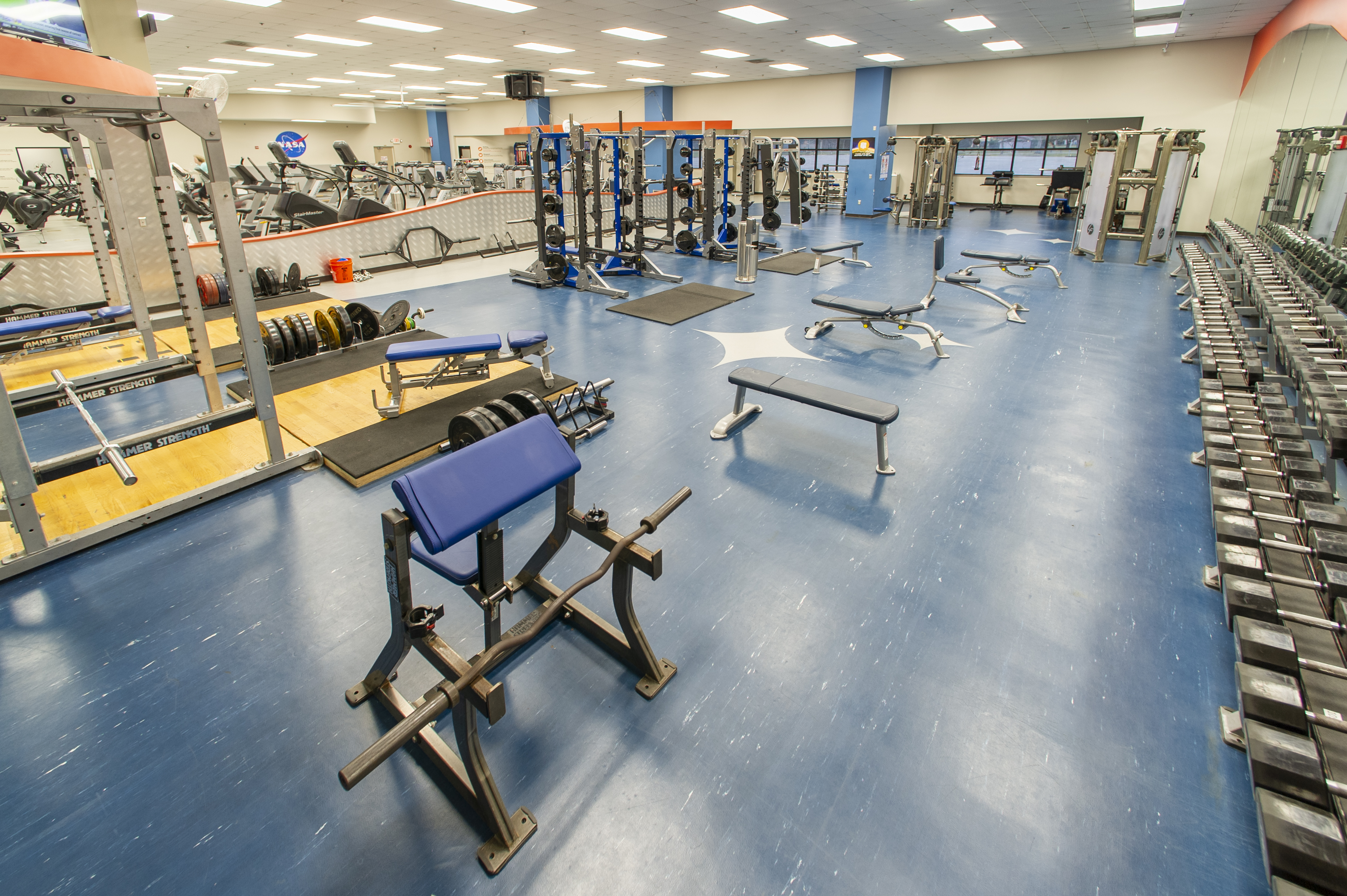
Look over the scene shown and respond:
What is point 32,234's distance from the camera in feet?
33.2

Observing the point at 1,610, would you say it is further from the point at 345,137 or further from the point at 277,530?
the point at 345,137

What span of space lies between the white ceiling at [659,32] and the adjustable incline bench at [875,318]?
4978 mm

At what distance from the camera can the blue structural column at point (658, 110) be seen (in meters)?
15.6

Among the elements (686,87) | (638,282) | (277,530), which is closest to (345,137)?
(686,87)

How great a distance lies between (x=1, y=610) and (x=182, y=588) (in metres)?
0.55

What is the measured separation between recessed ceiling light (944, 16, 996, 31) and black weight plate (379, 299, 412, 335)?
8.36 meters

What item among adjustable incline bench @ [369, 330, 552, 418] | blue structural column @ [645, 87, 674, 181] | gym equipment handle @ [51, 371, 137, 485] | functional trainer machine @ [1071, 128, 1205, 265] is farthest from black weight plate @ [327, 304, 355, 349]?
blue structural column @ [645, 87, 674, 181]

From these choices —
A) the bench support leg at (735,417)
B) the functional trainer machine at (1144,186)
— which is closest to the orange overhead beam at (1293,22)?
the functional trainer machine at (1144,186)

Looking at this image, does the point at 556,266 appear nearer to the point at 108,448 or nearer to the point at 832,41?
the point at 108,448

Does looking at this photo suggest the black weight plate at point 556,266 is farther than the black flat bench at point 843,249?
No

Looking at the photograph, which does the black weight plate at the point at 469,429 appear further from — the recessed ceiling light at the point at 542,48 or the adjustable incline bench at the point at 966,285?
the recessed ceiling light at the point at 542,48

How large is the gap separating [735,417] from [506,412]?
4.74ft

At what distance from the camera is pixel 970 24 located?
849 centimetres

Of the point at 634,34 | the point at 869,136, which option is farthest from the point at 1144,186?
the point at 634,34
